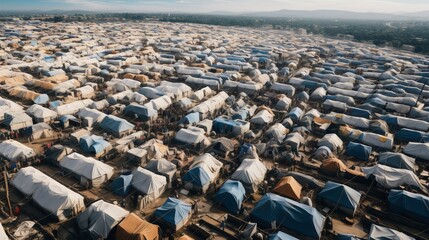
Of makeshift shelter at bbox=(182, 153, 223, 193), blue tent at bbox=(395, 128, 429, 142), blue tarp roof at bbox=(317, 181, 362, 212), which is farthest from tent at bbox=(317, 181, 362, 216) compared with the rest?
blue tent at bbox=(395, 128, 429, 142)

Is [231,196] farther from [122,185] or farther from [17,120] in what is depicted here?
[17,120]

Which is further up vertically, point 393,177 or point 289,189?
point 393,177

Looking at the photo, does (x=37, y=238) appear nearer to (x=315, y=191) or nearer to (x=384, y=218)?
(x=315, y=191)

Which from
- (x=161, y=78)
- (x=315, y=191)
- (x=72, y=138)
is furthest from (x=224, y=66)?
(x=315, y=191)

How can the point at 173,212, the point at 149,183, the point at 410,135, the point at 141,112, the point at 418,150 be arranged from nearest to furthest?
the point at 173,212 → the point at 149,183 → the point at 418,150 → the point at 410,135 → the point at 141,112

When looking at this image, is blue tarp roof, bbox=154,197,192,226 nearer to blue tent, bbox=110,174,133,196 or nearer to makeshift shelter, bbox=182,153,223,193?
makeshift shelter, bbox=182,153,223,193

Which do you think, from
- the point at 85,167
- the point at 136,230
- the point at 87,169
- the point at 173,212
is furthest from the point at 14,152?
the point at 173,212
